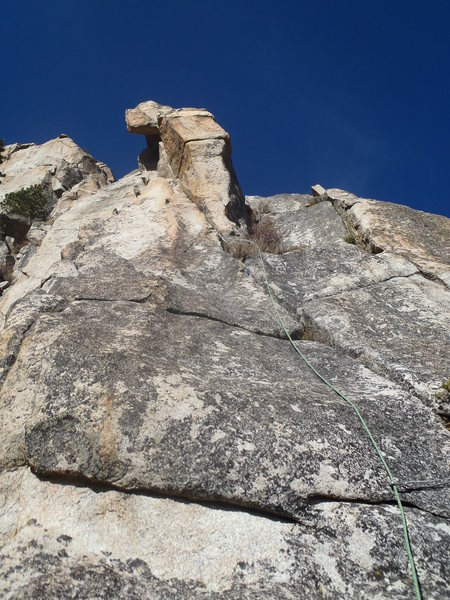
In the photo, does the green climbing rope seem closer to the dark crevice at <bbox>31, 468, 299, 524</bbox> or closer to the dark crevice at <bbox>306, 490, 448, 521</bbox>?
the dark crevice at <bbox>306, 490, 448, 521</bbox>

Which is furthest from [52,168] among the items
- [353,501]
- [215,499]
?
[353,501]

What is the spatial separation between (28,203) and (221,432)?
1904 centimetres

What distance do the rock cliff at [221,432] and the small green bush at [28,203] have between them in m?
13.1

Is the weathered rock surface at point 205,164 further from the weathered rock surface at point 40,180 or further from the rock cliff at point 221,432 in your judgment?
the weathered rock surface at point 40,180

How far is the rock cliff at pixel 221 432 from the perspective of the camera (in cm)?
407

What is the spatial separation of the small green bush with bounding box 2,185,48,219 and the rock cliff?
13.1 m

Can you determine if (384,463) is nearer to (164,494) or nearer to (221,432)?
(221,432)

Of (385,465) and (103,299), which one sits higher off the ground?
(103,299)

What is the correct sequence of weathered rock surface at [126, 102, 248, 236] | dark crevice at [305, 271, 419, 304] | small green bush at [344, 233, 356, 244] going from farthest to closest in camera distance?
weathered rock surface at [126, 102, 248, 236] → small green bush at [344, 233, 356, 244] → dark crevice at [305, 271, 419, 304]

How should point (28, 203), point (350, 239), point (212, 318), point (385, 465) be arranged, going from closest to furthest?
point (385, 465) → point (212, 318) → point (350, 239) → point (28, 203)

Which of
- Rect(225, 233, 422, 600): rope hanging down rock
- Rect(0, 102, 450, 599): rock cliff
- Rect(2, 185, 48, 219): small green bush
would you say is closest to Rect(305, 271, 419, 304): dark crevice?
Rect(0, 102, 450, 599): rock cliff

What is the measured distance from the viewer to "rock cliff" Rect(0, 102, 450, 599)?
4074 millimetres

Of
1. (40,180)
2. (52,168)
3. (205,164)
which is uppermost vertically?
(52,168)

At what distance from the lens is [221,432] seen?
192 inches
